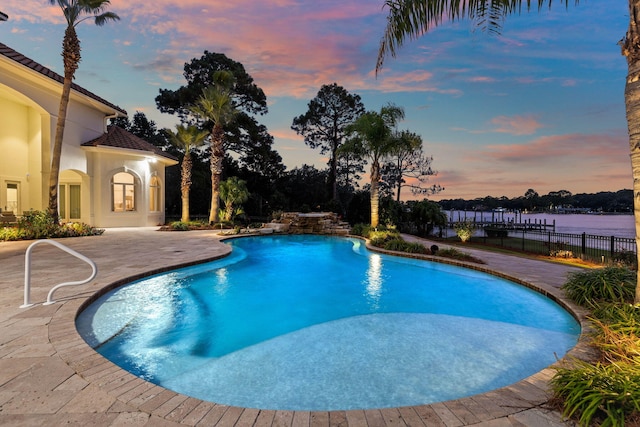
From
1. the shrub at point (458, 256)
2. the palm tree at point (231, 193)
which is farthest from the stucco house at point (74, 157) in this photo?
the shrub at point (458, 256)

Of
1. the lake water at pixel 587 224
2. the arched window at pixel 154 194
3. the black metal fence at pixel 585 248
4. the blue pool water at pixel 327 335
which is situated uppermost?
the arched window at pixel 154 194

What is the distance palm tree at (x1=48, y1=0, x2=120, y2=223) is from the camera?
1364cm

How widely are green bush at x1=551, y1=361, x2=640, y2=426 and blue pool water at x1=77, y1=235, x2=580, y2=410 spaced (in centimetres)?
124

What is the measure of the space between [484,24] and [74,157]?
20091 mm

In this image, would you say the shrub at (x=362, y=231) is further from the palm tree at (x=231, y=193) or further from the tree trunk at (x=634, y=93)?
the tree trunk at (x=634, y=93)

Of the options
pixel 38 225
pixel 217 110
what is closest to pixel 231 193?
pixel 217 110

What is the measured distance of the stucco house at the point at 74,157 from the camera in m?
14.7

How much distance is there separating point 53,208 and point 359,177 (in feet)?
94.0

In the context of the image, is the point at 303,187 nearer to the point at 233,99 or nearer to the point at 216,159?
the point at 233,99

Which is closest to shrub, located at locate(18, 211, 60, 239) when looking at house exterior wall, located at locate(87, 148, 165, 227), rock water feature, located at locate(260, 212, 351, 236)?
house exterior wall, located at locate(87, 148, 165, 227)

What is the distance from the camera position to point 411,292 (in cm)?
792

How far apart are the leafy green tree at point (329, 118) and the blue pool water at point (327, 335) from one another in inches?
972

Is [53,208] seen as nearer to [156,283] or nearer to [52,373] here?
[156,283]

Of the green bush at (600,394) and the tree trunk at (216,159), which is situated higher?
the tree trunk at (216,159)
